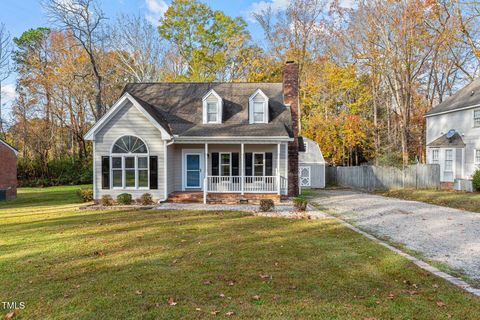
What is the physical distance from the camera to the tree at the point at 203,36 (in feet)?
113

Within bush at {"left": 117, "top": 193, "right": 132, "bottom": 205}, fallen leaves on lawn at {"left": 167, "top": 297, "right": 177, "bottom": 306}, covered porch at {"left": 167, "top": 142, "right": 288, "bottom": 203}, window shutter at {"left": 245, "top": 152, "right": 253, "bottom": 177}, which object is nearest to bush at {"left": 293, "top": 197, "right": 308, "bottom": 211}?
covered porch at {"left": 167, "top": 142, "right": 288, "bottom": 203}

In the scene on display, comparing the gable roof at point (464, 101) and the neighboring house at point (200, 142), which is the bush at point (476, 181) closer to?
the gable roof at point (464, 101)

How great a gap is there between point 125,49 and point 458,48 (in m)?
32.3

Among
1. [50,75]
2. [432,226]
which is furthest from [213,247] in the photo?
[50,75]

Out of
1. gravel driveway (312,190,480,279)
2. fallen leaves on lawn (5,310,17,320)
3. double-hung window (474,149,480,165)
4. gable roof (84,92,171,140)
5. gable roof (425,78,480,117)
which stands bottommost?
gravel driveway (312,190,480,279)

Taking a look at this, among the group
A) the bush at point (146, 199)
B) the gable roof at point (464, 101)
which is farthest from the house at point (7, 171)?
the gable roof at point (464, 101)

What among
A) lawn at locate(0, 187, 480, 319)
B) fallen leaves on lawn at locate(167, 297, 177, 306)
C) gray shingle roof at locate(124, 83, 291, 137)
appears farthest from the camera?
gray shingle roof at locate(124, 83, 291, 137)

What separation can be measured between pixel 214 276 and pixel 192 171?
12710 mm

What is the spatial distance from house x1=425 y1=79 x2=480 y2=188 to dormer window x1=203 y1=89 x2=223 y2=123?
1572cm

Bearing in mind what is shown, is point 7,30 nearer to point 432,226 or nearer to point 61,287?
point 61,287

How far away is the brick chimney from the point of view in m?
18.4

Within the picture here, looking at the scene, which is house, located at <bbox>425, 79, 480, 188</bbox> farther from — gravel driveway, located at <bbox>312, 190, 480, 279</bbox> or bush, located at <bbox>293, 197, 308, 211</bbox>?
bush, located at <bbox>293, 197, 308, 211</bbox>

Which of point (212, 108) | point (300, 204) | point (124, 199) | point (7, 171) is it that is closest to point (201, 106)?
point (212, 108)

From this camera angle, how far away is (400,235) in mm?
9727
